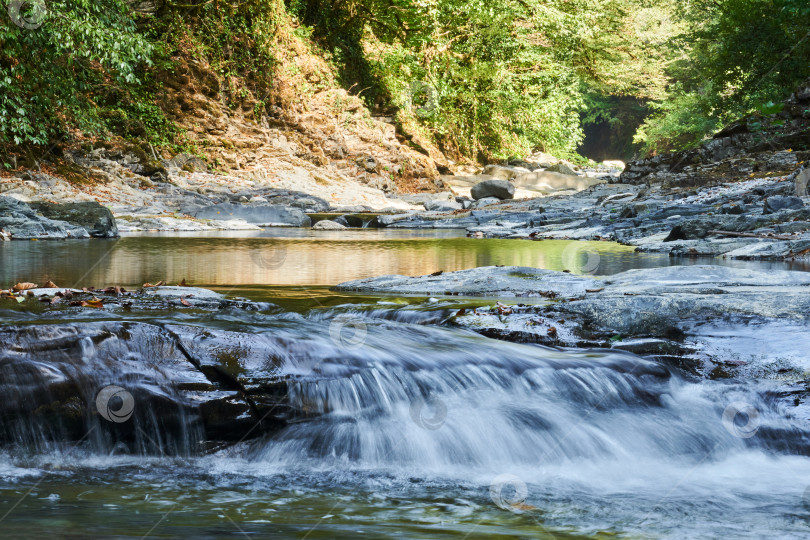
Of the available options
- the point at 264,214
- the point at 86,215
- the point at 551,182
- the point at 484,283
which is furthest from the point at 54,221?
the point at 551,182

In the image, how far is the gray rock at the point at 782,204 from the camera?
9050mm

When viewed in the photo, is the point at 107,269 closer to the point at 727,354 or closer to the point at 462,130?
the point at 727,354

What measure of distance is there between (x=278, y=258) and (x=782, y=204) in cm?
636

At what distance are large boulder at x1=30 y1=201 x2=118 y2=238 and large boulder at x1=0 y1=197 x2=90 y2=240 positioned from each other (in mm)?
173

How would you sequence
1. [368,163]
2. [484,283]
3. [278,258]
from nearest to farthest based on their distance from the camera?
[484,283]
[278,258]
[368,163]

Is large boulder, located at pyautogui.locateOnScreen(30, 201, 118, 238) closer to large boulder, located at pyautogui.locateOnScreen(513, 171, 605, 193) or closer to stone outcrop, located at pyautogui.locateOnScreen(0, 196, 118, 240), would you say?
stone outcrop, located at pyautogui.locateOnScreen(0, 196, 118, 240)

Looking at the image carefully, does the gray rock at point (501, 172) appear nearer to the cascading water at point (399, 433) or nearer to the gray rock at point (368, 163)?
the gray rock at point (368, 163)

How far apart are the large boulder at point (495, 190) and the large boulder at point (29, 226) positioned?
39.8 ft

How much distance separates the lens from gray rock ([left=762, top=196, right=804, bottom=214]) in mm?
9050

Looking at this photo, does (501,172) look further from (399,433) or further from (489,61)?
(399,433)

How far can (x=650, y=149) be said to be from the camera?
154ft

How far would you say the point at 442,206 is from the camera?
1886cm

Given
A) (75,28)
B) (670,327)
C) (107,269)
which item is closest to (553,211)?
(75,28)

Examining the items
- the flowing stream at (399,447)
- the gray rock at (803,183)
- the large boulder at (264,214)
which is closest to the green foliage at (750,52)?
the gray rock at (803,183)
